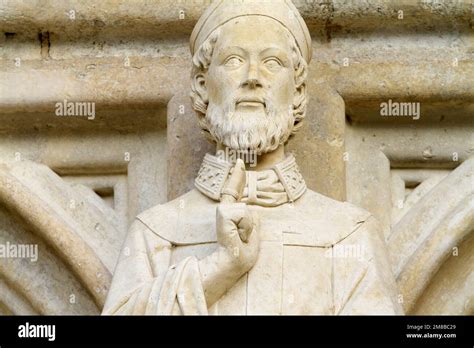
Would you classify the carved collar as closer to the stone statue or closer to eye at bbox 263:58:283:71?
the stone statue

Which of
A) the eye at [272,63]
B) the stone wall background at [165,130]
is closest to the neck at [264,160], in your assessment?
the eye at [272,63]

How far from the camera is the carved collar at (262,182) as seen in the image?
6855 millimetres

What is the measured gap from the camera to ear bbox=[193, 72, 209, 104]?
706 cm

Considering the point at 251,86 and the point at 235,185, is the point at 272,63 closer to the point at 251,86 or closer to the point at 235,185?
the point at 251,86

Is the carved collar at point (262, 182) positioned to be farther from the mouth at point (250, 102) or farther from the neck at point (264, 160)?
the mouth at point (250, 102)

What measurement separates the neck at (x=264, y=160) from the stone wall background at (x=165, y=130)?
45cm

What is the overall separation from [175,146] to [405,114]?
74 cm

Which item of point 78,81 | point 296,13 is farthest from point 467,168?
point 78,81

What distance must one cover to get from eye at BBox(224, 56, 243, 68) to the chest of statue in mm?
428

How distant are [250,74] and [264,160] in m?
0.26

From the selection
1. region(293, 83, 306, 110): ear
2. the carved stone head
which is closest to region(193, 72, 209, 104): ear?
the carved stone head

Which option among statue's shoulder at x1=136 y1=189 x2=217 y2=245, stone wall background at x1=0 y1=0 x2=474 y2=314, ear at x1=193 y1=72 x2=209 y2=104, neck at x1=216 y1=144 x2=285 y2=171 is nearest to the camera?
statue's shoulder at x1=136 y1=189 x2=217 y2=245

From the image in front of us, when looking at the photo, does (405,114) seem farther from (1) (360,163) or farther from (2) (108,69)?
(2) (108,69)

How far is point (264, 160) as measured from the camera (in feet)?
22.8
